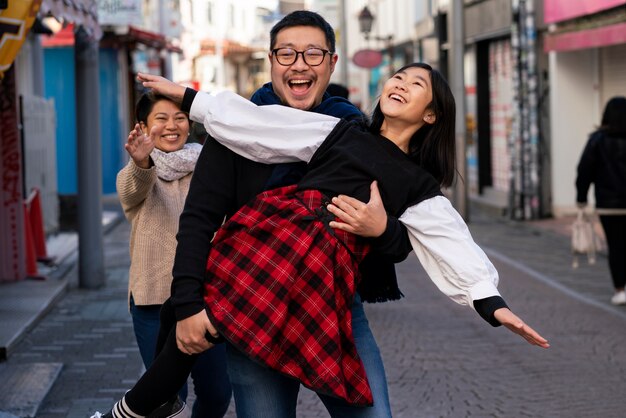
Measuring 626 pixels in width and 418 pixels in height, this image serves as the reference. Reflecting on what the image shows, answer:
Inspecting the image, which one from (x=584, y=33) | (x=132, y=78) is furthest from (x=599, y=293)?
(x=132, y=78)

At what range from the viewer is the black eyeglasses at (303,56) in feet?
12.3

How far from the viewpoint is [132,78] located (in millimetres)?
30234

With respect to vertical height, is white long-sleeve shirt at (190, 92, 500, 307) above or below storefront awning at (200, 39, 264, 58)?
below

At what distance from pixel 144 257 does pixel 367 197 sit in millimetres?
1529

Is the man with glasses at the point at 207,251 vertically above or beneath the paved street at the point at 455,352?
above

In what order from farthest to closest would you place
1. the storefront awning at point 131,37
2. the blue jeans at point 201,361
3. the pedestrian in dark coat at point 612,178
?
the storefront awning at point 131,37, the pedestrian in dark coat at point 612,178, the blue jeans at point 201,361

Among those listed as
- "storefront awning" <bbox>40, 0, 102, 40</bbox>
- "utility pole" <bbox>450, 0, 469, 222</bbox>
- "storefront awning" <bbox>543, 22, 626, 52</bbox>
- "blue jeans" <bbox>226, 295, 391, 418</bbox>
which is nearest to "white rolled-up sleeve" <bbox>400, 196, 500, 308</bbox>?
"blue jeans" <bbox>226, 295, 391, 418</bbox>

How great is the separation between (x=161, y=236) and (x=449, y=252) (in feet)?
5.52

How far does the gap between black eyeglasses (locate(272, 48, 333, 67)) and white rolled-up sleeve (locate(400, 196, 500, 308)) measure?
0.60m

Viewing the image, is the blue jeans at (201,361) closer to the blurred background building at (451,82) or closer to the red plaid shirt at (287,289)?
the blurred background building at (451,82)

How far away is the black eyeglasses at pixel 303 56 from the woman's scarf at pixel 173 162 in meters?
1.08

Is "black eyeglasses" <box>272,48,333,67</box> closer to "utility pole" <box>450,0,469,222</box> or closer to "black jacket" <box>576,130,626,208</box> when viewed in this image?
"black jacket" <box>576,130,626,208</box>

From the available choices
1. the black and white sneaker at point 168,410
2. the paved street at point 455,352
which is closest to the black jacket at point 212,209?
the black and white sneaker at point 168,410

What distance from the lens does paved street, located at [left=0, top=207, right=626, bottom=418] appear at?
6.72 meters
